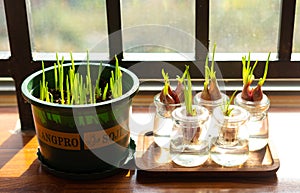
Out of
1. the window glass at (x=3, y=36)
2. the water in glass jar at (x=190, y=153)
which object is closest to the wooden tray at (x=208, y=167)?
the water in glass jar at (x=190, y=153)

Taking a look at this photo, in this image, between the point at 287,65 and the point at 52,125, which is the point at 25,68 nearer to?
the point at 52,125

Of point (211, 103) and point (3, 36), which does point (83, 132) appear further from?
point (3, 36)

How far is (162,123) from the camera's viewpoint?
104cm

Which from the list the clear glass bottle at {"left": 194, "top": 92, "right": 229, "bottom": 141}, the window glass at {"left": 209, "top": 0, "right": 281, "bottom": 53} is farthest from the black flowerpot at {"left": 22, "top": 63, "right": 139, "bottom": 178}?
the window glass at {"left": 209, "top": 0, "right": 281, "bottom": 53}

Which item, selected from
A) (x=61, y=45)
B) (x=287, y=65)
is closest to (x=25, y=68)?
(x=61, y=45)

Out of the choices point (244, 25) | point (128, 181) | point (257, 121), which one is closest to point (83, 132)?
point (128, 181)

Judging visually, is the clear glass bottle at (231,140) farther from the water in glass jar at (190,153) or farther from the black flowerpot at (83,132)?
the black flowerpot at (83,132)

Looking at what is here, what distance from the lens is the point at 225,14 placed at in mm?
1166

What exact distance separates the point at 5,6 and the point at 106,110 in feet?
1.14

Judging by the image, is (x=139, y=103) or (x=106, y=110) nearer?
(x=106, y=110)

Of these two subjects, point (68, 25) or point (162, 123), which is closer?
point (162, 123)

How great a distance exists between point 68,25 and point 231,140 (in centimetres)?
48

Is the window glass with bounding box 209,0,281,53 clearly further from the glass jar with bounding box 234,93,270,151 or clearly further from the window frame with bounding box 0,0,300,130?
the glass jar with bounding box 234,93,270,151

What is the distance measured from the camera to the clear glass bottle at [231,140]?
0.96m
